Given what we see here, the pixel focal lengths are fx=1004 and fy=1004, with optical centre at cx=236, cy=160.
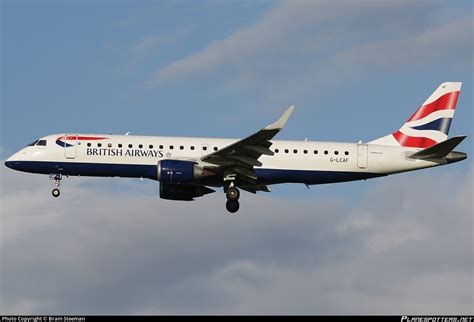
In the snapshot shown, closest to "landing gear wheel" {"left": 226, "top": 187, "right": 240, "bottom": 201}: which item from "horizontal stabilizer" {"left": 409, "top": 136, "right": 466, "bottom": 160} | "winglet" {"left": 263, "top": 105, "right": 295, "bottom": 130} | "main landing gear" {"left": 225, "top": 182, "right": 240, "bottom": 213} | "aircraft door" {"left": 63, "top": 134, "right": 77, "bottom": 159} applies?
"main landing gear" {"left": 225, "top": 182, "right": 240, "bottom": 213}

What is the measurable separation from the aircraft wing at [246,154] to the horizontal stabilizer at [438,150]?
8.80 metres

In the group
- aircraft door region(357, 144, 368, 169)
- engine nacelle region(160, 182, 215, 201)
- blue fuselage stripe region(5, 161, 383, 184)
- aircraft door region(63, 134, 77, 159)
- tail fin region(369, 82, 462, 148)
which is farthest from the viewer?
tail fin region(369, 82, 462, 148)

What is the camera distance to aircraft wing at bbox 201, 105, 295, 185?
51031 mm

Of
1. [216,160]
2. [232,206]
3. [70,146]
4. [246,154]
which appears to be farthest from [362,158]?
[70,146]

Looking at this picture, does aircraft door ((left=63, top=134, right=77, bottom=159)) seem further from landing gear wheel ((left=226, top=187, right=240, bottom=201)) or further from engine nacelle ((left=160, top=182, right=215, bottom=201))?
landing gear wheel ((left=226, top=187, right=240, bottom=201))

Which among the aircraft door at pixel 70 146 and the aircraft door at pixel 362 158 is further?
the aircraft door at pixel 362 158

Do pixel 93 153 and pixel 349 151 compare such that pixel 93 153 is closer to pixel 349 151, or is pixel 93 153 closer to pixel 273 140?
pixel 273 140

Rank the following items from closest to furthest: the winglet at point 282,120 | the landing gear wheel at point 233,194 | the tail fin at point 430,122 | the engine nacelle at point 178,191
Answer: the winglet at point 282,120
the landing gear wheel at point 233,194
the engine nacelle at point 178,191
the tail fin at point 430,122

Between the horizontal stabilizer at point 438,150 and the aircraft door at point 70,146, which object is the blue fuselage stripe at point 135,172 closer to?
the aircraft door at point 70,146

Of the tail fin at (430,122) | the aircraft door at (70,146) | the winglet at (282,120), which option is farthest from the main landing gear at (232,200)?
the tail fin at (430,122)

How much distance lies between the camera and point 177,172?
5325 centimetres

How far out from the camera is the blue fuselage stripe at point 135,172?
5475cm

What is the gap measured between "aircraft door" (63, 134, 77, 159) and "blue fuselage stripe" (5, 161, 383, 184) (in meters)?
0.44

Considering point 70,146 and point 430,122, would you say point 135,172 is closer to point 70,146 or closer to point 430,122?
point 70,146
